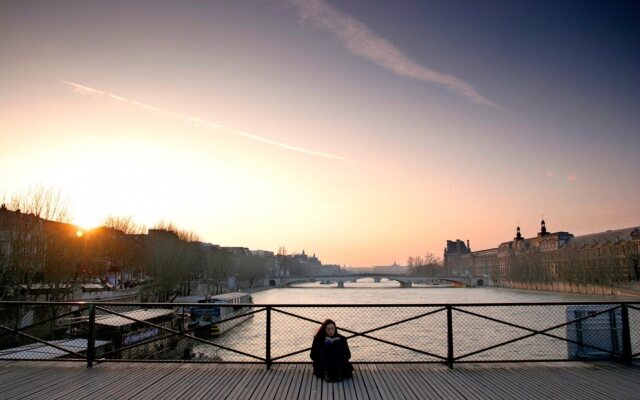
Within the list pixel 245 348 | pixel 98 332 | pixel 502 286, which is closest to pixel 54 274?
pixel 98 332

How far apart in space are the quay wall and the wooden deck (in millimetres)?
73853

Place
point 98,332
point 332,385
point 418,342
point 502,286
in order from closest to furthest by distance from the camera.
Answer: point 332,385, point 98,332, point 418,342, point 502,286

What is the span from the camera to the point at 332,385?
305 inches

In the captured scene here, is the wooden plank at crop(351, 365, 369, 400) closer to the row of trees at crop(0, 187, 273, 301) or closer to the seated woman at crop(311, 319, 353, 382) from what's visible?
the seated woman at crop(311, 319, 353, 382)

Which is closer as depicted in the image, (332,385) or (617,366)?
(332,385)

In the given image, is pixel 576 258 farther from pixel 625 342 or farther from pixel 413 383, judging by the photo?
pixel 413 383

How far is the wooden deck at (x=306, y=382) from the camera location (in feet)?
23.7

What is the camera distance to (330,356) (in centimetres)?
805

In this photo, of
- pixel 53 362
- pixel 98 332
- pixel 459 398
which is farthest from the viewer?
pixel 98 332

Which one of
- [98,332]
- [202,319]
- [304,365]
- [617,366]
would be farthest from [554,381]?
[202,319]

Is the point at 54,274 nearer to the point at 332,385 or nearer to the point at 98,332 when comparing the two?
the point at 98,332

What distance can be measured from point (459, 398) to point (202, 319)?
3810 cm

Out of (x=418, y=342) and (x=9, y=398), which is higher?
(x=9, y=398)

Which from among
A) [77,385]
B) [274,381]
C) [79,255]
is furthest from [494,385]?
[79,255]
